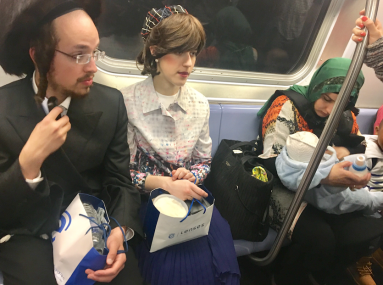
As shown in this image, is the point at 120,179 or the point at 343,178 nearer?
the point at 120,179

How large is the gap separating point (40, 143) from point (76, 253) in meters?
0.39

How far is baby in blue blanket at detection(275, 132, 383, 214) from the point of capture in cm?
138

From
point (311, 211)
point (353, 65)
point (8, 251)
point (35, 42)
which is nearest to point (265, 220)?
point (311, 211)

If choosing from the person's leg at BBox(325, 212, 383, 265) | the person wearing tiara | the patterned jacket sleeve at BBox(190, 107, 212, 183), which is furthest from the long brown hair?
the person's leg at BBox(325, 212, 383, 265)

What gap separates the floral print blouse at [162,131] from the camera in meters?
1.35

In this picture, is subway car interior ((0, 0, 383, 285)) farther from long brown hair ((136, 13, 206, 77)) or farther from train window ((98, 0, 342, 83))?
long brown hair ((136, 13, 206, 77))

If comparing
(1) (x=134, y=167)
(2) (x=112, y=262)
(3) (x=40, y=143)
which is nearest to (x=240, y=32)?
(1) (x=134, y=167)

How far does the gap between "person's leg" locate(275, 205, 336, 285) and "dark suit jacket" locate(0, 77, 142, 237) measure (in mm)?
1031

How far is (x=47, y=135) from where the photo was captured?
80cm

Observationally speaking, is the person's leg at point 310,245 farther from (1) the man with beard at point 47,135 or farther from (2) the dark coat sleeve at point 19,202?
(2) the dark coat sleeve at point 19,202

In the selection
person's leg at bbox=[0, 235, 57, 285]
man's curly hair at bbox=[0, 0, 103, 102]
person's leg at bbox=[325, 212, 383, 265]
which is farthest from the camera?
person's leg at bbox=[325, 212, 383, 265]

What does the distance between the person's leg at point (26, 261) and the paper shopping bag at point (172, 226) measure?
1.31ft

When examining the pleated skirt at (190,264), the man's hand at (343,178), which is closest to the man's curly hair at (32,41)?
the pleated skirt at (190,264)

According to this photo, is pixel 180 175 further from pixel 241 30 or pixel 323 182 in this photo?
pixel 241 30
